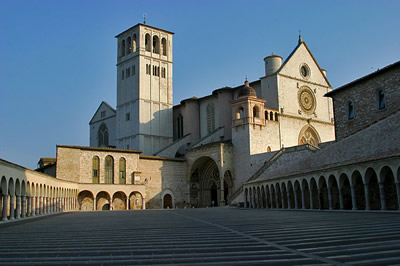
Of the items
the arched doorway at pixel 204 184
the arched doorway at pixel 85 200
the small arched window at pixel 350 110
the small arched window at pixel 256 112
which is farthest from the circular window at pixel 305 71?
the arched doorway at pixel 85 200

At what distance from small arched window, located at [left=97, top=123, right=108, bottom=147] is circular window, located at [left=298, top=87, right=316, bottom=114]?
99.2 feet

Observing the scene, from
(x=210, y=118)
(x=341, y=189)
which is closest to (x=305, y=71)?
(x=210, y=118)

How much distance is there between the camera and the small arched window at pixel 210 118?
54.3 meters

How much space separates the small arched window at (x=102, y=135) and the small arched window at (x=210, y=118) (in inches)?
706

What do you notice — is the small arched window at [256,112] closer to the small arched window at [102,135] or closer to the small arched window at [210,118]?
the small arched window at [210,118]

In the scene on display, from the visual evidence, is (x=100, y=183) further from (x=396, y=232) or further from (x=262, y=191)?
(x=396, y=232)

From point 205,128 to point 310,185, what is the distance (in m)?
29.5

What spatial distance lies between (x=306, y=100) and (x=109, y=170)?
951 inches

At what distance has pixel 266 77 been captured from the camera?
48.3 metres

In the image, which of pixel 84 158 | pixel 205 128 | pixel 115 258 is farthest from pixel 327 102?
pixel 115 258

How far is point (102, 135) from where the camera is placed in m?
65.4

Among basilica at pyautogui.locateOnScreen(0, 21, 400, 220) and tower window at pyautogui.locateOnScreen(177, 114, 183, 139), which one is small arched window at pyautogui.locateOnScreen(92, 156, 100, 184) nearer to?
basilica at pyautogui.locateOnScreen(0, 21, 400, 220)

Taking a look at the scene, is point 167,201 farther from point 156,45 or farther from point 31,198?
point 31,198

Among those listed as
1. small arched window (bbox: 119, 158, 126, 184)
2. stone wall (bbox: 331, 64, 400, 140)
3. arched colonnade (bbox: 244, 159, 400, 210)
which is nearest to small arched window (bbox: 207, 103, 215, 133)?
small arched window (bbox: 119, 158, 126, 184)
